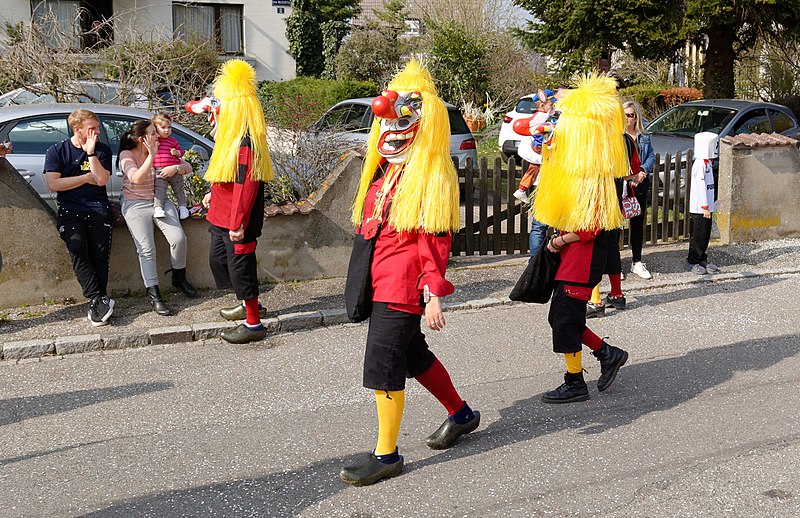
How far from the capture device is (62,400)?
574 cm

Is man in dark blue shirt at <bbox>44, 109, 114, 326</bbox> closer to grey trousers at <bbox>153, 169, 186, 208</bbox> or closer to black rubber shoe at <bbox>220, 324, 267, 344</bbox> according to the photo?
grey trousers at <bbox>153, 169, 186, 208</bbox>

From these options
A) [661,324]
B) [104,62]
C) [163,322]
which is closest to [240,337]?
[163,322]

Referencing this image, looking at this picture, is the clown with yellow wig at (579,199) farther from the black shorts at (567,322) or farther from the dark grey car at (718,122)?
the dark grey car at (718,122)

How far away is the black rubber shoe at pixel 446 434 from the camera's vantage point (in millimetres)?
4941

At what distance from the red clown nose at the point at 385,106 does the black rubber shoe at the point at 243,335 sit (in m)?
2.95

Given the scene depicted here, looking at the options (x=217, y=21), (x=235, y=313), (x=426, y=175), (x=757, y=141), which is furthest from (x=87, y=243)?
(x=217, y=21)

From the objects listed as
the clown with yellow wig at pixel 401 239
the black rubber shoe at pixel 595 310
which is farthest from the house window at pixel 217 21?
the clown with yellow wig at pixel 401 239

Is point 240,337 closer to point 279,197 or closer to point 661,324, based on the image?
point 279,197

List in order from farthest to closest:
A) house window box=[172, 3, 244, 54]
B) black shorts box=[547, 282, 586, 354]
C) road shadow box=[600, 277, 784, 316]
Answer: house window box=[172, 3, 244, 54]
road shadow box=[600, 277, 784, 316]
black shorts box=[547, 282, 586, 354]

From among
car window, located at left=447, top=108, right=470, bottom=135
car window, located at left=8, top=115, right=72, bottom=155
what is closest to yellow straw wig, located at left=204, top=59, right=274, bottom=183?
car window, located at left=8, top=115, right=72, bottom=155

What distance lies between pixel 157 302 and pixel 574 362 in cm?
359

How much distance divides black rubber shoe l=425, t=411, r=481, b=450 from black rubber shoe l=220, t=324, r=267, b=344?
233 centimetres

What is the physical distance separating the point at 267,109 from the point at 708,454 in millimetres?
8430

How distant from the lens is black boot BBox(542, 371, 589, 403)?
5633 millimetres
